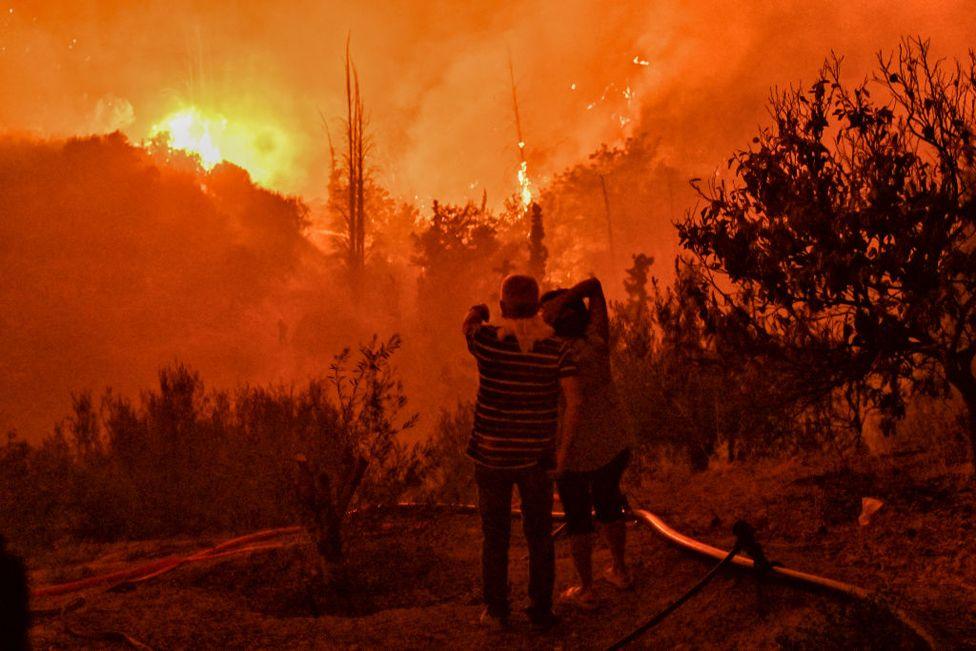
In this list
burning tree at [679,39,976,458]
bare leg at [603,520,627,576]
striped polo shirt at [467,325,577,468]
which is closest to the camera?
striped polo shirt at [467,325,577,468]

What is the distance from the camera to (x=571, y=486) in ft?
13.4

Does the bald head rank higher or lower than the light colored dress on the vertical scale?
higher

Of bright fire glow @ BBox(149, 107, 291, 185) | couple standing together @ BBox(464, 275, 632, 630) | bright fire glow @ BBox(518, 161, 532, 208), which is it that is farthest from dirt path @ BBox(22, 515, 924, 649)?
bright fire glow @ BBox(518, 161, 532, 208)

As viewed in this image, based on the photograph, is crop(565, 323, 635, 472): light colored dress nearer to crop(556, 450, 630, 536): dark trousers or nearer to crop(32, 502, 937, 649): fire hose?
crop(556, 450, 630, 536): dark trousers

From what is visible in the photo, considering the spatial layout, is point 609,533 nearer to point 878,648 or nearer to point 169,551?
point 878,648

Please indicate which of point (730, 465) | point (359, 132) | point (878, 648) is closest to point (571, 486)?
point (878, 648)

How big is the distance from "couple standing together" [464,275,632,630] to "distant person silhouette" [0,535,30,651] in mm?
2121

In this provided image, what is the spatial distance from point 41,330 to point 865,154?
31267mm

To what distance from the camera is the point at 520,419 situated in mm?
3748

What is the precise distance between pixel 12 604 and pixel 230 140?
53940mm

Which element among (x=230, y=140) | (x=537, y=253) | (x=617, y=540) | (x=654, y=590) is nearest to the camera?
(x=617, y=540)

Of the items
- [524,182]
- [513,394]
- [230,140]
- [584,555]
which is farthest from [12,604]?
[230,140]

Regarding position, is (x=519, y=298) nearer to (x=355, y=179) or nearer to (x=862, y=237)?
(x=862, y=237)

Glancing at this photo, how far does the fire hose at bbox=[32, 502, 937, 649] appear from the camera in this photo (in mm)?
3531
